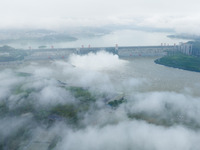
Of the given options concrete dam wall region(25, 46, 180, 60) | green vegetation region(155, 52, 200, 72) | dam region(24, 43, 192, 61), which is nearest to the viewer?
green vegetation region(155, 52, 200, 72)

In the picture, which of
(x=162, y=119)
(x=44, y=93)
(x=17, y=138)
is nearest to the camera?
(x=17, y=138)

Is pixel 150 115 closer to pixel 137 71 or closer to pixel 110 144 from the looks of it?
pixel 110 144

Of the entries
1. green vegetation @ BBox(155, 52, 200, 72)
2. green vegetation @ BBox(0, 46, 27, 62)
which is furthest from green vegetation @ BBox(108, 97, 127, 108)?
green vegetation @ BBox(0, 46, 27, 62)

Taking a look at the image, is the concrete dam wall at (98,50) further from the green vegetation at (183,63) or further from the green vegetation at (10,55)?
the green vegetation at (183,63)

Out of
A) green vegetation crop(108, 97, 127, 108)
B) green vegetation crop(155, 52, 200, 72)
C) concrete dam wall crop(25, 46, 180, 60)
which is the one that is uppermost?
concrete dam wall crop(25, 46, 180, 60)

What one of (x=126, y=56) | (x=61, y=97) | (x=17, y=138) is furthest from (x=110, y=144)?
(x=126, y=56)

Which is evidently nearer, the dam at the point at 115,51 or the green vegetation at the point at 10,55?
the green vegetation at the point at 10,55

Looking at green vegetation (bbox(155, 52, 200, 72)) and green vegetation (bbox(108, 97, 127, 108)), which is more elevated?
green vegetation (bbox(155, 52, 200, 72))

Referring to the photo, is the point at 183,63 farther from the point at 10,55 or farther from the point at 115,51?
the point at 10,55

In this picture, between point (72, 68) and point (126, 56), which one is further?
point (126, 56)

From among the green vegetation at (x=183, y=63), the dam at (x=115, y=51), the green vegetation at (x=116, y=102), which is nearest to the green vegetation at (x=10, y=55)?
the dam at (x=115, y=51)

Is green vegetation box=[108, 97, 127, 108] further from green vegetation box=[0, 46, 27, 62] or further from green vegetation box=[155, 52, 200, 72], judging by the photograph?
green vegetation box=[0, 46, 27, 62]
